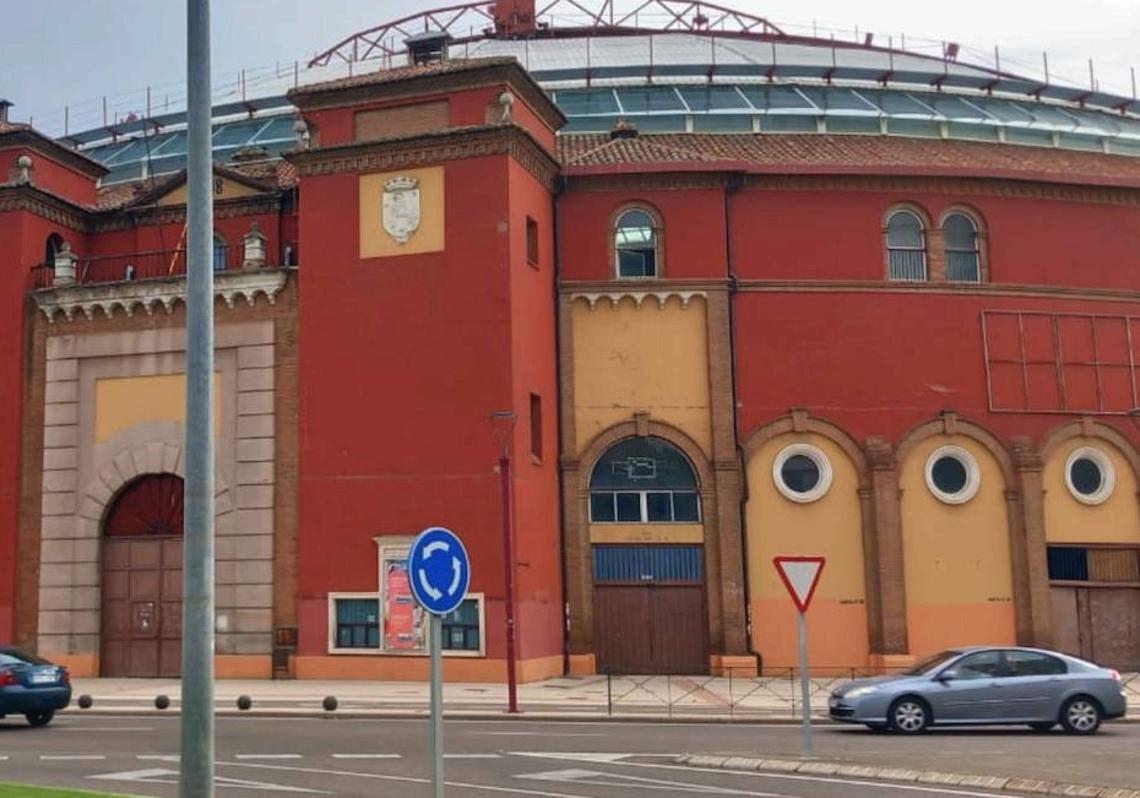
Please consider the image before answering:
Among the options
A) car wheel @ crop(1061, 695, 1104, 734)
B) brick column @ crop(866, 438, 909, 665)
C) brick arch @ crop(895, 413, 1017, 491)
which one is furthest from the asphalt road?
brick arch @ crop(895, 413, 1017, 491)

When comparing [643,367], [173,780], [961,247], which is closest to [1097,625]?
[961,247]

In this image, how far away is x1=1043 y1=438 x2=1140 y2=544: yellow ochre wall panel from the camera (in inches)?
1259

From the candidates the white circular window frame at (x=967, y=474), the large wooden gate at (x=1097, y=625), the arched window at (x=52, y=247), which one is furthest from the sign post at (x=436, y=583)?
the arched window at (x=52, y=247)

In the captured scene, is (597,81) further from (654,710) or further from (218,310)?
(654,710)

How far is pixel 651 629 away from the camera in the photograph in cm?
3103

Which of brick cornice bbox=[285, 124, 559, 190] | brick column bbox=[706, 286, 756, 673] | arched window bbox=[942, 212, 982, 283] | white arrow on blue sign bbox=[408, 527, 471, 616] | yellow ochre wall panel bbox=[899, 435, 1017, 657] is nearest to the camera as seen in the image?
white arrow on blue sign bbox=[408, 527, 471, 616]

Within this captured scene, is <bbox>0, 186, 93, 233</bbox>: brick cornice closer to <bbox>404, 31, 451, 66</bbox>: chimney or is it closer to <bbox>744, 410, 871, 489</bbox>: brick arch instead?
<bbox>404, 31, 451, 66</bbox>: chimney

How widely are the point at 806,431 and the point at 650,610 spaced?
552 cm

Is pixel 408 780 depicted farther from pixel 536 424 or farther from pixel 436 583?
pixel 536 424

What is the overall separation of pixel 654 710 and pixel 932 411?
1246 centimetres

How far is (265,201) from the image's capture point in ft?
112

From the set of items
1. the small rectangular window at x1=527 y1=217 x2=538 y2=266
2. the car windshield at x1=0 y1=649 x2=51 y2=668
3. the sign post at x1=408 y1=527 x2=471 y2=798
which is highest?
the small rectangular window at x1=527 y1=217 x2=538 y2=266

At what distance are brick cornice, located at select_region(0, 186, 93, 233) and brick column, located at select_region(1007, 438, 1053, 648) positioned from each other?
78.5 ft

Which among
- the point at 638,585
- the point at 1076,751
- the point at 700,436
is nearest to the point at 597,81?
the point at 700,436
